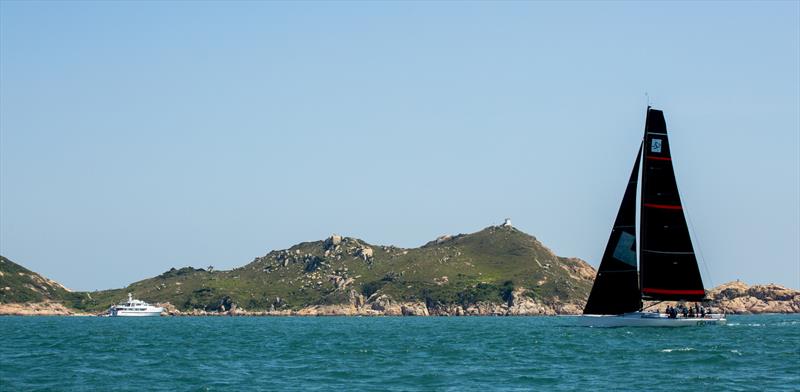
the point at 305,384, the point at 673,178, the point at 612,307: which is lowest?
the point at 305,384

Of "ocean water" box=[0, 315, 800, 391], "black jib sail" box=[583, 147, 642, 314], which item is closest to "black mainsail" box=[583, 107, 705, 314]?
"black jib sail" box=[583, 147, 642, 314]

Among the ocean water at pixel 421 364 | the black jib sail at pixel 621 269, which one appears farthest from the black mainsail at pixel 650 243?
the ocean water at pixel 421 364

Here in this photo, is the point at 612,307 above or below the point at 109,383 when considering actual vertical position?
above

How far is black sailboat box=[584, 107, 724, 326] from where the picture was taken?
10800 cm

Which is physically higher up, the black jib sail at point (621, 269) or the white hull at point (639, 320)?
the black jib sail at point (621, 269)

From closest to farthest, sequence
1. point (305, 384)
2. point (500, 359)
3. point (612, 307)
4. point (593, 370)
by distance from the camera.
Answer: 1. point (305, 384)
2. point (593, 370)
3. point (500, 359)
4. point (612, 307)

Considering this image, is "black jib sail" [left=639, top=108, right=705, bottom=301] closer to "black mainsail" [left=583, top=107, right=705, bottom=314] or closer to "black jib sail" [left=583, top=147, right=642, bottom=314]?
"black mainsail" [left=583, top=107, right=705, bottom=314]

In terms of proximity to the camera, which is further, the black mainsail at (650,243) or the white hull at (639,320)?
the black mainsail at (650,243)

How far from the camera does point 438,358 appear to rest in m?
79.6

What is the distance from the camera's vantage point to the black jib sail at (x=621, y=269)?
107812 millimetres

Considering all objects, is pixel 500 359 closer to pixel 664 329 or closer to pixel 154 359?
pixel 154 359

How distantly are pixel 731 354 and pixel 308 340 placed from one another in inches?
1908

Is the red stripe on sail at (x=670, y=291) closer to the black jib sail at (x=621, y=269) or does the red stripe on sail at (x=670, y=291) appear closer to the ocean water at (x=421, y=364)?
the black jib sail at (x=621, y=269)

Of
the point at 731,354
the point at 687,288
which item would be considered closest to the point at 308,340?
the point at 687,288
